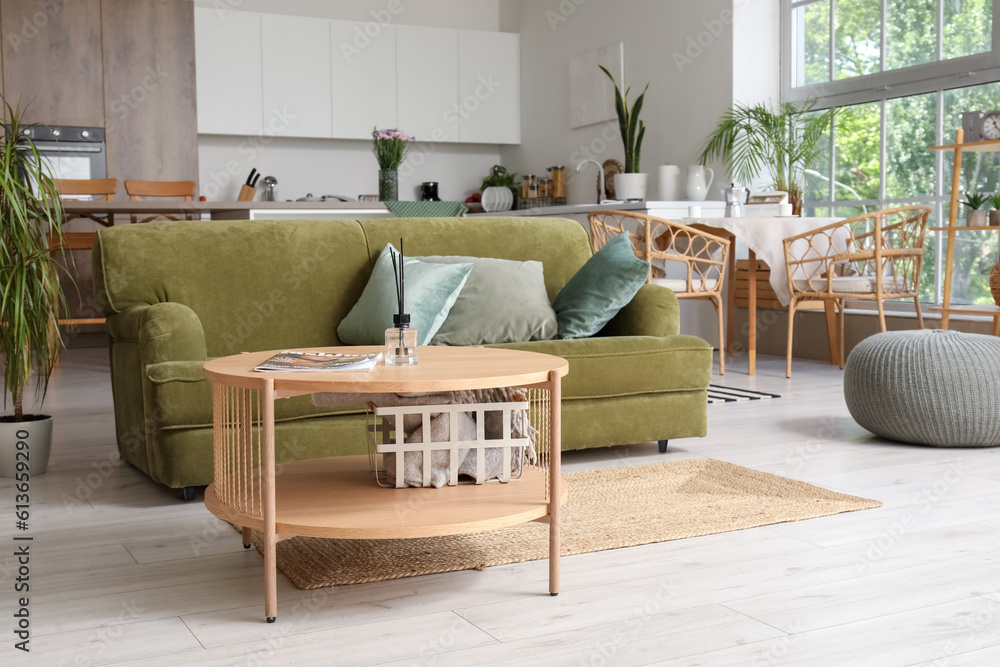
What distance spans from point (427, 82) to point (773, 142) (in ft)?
11.2

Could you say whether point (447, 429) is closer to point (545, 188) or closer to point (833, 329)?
point (833, 329)

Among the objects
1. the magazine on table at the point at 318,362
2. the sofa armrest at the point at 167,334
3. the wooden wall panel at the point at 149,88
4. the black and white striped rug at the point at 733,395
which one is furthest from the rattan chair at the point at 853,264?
the wooden wall panel at the point at 149,88

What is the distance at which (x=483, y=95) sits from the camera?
844cm

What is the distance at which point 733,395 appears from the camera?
4.58m

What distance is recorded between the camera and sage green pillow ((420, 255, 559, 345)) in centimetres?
340

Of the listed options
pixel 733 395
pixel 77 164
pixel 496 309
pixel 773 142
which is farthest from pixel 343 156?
pixel 496 309

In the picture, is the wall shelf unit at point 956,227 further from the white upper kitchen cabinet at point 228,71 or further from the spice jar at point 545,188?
the white upper kitchen cabinet at point 228,71

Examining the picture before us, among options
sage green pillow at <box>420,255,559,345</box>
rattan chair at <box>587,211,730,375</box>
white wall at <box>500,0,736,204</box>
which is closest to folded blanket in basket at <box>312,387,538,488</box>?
sage green pillow at <box>420,255,559,345</box>

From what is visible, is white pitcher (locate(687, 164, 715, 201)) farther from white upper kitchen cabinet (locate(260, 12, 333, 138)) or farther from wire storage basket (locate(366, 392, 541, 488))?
wire storage basket (locate(366, 392, 541, 488))

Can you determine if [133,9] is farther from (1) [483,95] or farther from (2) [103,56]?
(1) [483,95]

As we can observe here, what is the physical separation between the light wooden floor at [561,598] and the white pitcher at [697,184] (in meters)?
3.39

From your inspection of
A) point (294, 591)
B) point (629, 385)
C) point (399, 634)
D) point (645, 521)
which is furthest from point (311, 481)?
point (629, 385)

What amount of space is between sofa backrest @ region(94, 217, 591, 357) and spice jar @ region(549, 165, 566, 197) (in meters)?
4.34

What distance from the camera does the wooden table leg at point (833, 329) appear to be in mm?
5566
